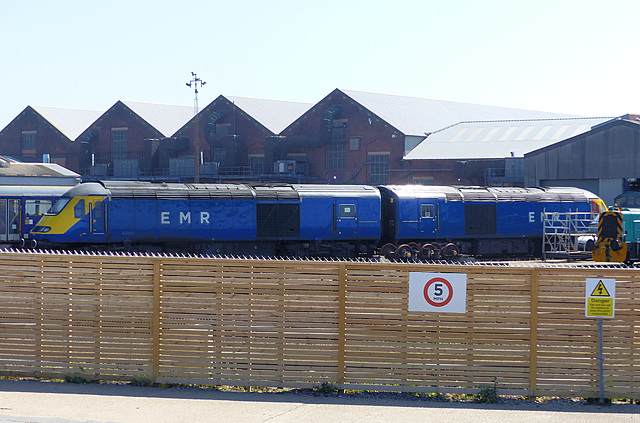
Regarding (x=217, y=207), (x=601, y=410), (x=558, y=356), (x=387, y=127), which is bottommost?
(x=601, y=410)

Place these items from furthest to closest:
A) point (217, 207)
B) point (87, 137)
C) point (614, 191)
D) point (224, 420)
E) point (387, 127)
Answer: point (87, 137), point (387, 127), point (614, 191), point (217, 207), point (224, 420)

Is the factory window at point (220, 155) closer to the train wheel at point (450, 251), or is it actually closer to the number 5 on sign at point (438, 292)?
the train wheel at point (450, 251)

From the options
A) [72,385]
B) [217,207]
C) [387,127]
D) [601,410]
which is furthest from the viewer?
[387,127]

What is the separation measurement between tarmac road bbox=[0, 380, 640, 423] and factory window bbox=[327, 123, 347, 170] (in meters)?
54.7

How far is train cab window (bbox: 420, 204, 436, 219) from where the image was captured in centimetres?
3195

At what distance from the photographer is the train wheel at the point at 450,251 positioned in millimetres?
32250

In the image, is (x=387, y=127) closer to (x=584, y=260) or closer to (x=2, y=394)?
(x=584, y=260)

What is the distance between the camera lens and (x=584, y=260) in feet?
106

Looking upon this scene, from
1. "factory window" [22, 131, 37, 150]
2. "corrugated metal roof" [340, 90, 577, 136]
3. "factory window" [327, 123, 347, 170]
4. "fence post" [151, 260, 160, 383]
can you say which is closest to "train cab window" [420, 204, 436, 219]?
"fence post" [151, 260, 160, 383]

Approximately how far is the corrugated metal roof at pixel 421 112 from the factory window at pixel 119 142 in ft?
79.2

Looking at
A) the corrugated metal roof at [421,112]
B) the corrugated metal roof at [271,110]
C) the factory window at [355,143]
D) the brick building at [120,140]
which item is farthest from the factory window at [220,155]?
the corrugated metal roof at [421,112]

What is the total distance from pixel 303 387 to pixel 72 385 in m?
3.45

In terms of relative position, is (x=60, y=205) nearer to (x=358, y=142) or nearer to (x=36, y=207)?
(x=36, y=207)

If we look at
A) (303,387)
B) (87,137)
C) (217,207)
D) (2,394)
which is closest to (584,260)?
(217,207)
